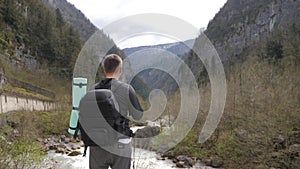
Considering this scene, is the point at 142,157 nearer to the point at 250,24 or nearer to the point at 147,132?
the point at 147,132

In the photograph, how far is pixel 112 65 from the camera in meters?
2.83

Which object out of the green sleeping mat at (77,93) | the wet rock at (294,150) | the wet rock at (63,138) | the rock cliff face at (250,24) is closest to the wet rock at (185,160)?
the wet rock at (294,150)

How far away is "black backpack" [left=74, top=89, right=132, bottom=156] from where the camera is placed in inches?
106

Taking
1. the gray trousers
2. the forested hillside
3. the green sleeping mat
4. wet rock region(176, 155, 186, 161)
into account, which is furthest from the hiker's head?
wet rock region(176, 155, 186, 161)

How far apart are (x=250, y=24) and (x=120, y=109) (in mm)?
75847

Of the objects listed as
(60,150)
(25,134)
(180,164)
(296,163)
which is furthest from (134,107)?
(60,150)

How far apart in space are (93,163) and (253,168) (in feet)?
25.1

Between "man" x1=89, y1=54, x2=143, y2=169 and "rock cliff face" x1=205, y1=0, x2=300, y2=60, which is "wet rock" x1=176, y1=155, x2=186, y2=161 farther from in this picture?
"rock cliff face" x1=205, y1=0, x2=300, y2=60

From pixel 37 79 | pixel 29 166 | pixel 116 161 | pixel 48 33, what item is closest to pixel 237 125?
pixel 29 166

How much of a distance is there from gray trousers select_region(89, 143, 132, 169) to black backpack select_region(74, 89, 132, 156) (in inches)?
3.6

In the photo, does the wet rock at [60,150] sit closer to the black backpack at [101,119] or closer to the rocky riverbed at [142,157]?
the rocky riverbed at [142,157]

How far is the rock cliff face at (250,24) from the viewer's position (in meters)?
58.2

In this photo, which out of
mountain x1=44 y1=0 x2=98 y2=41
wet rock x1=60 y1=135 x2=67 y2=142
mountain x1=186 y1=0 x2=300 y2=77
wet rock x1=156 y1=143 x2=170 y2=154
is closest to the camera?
wet rock x1=156 y1=143 x2=170 y2=154

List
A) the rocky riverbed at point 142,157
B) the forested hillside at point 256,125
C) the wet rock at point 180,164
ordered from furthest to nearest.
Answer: the wet rock at point 180,164
the rocky riverbed at point 142,157
the forested hillside at point 256,125
